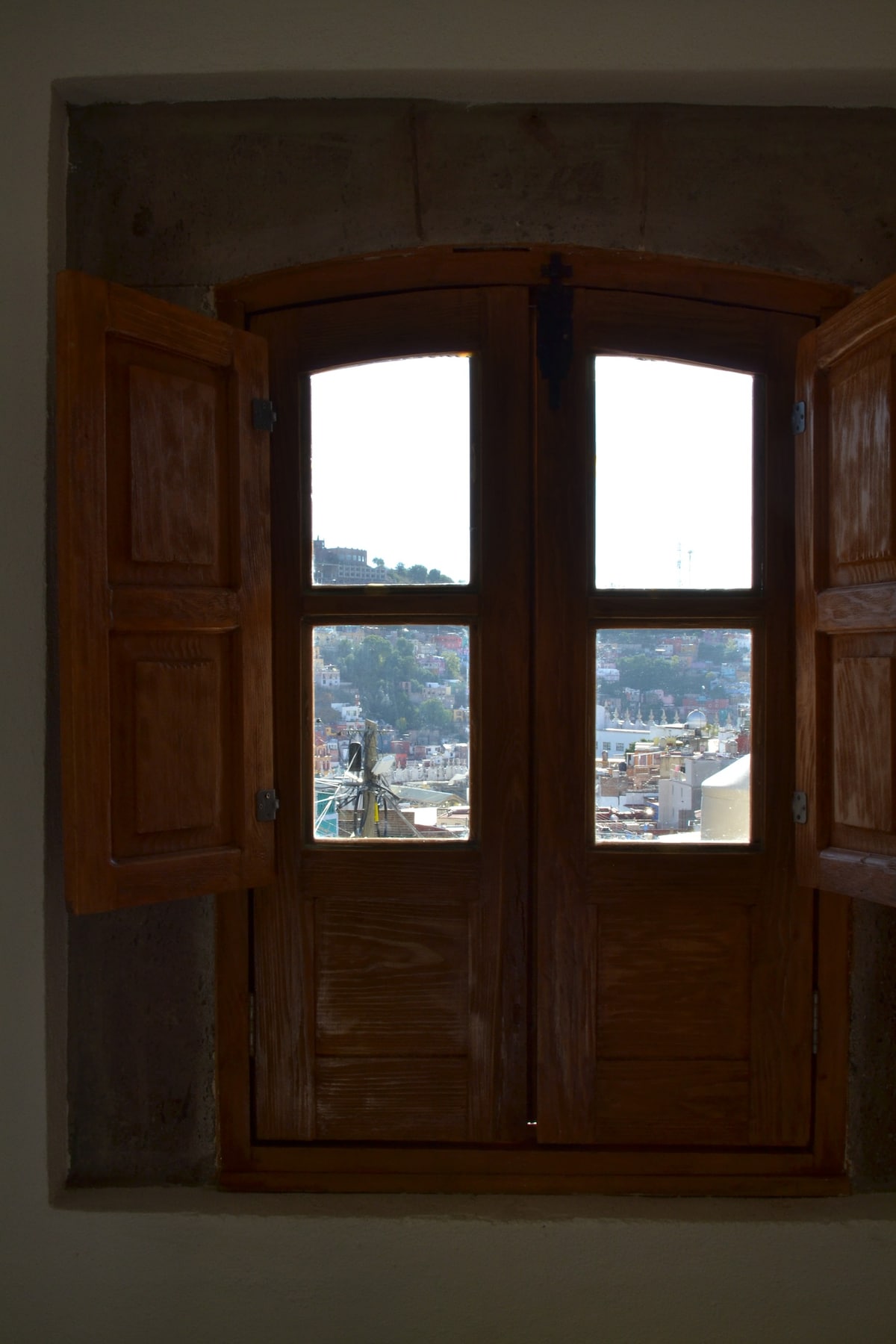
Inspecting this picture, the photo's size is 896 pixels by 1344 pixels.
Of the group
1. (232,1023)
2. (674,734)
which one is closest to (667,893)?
(674,734)

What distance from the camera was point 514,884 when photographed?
218 cm

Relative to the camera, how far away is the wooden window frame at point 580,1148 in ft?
7.07

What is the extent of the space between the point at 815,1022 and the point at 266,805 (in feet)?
4.36

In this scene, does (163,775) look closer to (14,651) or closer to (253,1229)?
(14,651)

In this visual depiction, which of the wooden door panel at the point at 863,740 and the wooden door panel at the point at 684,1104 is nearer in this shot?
the wooden door panel at the point at 863,740

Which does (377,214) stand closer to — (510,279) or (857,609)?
(510,279)

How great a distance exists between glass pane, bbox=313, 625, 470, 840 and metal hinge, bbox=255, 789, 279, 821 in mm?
119

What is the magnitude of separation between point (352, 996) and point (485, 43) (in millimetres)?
2103

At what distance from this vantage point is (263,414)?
211 cm

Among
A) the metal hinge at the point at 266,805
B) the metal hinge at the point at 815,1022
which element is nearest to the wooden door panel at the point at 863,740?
the metal hinge at the point at 815,1022

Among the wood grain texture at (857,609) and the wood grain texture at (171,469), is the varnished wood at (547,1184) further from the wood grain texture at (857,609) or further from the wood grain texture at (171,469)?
the wood grain texture at (171,469)

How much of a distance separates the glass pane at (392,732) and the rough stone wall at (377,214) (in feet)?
1.43

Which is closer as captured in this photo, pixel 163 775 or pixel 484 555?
pixel 163 775

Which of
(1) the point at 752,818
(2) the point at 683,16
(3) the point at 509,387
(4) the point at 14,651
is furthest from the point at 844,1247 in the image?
(2) the point at 683,16
